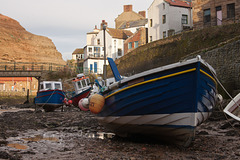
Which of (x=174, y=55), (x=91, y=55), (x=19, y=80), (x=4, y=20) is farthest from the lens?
(x=4, y=20)

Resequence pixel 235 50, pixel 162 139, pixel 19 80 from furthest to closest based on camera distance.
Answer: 1. pixel 19 80
2. pixel 235 50
3. pixel 162 139

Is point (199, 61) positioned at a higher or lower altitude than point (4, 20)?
lower

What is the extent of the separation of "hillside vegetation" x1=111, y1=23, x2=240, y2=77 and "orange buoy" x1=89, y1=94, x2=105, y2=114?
15.6 m

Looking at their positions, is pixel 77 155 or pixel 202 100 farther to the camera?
pixel 202 100

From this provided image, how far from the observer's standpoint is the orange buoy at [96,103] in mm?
7262

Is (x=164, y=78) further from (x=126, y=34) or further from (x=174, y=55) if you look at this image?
(x=126, y=34)

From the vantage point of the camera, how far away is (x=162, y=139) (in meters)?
6.55

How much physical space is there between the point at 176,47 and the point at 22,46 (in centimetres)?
6740

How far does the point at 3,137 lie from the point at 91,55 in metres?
45.7

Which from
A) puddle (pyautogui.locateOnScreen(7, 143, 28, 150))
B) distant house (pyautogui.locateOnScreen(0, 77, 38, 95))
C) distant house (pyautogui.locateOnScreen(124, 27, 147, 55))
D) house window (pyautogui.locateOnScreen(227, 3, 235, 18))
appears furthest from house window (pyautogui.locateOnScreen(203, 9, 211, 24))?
distant house (pyautogui.locateOnScreen(0, 77, 38, 95))

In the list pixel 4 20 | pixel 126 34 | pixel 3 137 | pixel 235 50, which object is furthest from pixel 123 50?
pixel 4 20

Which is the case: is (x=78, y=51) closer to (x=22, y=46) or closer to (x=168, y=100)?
(x=22, y=46)

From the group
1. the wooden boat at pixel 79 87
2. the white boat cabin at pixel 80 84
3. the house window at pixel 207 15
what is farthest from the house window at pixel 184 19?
the white boat cabin at pixel 80 84

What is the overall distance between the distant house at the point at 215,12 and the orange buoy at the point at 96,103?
2327cm
